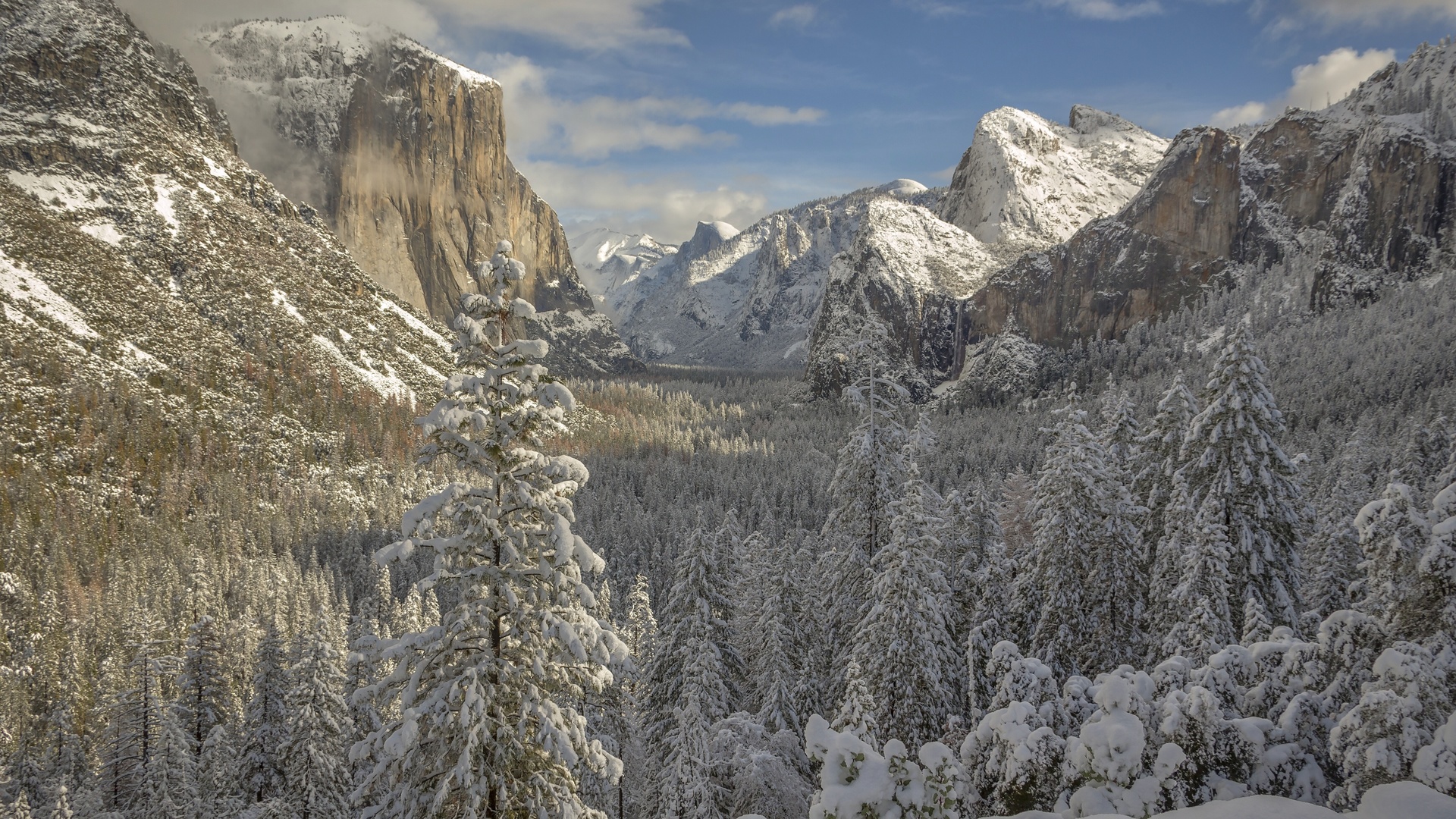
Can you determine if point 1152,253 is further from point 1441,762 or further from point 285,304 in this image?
point 1441,762

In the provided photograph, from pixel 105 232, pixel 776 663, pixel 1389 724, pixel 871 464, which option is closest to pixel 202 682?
pixel 776 663

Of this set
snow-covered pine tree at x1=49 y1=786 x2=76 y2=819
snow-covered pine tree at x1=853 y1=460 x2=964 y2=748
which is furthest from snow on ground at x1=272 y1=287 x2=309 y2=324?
snow-covered pine tree at x1=853 y1=460 x2=964 y2=748

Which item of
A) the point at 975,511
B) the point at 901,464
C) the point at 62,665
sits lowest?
the point at 62,665

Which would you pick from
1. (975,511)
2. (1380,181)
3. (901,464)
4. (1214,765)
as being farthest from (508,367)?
(1380,181)

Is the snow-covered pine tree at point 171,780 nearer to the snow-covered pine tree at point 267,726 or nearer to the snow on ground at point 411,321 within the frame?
the snow-covered pine tree at point 267,726

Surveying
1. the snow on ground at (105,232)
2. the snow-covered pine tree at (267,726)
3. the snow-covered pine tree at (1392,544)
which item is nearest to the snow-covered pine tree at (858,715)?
the snow-covered pine tree at (1392,544)

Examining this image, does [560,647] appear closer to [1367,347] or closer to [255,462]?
[255,462]

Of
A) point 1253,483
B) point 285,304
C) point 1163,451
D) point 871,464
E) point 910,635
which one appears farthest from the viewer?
point 285,304
